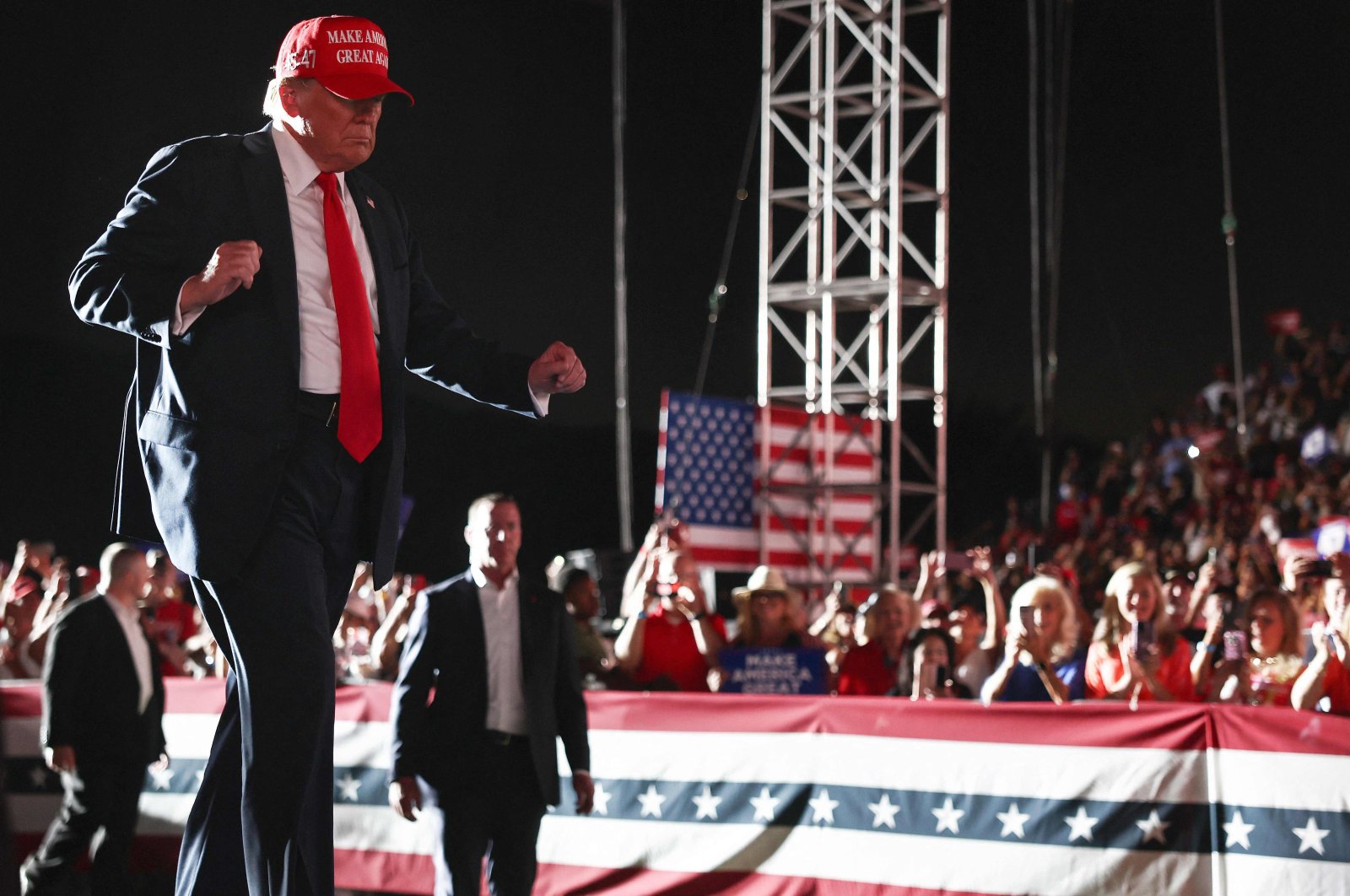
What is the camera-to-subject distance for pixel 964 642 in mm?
7117

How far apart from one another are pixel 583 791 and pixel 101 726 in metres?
2.61

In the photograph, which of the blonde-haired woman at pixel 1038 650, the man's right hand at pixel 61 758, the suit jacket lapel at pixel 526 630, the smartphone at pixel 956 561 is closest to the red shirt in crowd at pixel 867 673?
the blonde-haired woman at pixel 1038 650

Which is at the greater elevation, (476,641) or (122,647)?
(476,641)

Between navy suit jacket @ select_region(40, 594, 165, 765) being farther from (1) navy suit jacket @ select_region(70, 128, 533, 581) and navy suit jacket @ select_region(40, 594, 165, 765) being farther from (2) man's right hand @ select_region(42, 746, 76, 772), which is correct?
(1) navy suit jacket @ select_region(70, 128, 533, 581)

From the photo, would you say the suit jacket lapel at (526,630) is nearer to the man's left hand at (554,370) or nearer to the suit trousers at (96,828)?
the suit trousers at (96,828)

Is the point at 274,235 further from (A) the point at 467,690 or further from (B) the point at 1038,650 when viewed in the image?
(B) the point at 1038,650

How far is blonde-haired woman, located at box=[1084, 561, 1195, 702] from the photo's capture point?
5.79 meters

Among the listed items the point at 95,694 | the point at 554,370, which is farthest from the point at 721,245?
the point at 554,370

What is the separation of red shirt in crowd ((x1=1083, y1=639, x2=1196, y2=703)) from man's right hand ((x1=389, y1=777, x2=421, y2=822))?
2.50 m

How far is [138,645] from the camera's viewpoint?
6855 mm

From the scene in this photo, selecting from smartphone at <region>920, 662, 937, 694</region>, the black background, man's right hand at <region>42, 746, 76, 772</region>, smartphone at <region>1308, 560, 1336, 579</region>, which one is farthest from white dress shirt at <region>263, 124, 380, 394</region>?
the black background

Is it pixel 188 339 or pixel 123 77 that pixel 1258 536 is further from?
pixel 188 339

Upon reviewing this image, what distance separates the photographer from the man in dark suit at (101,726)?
655 cm

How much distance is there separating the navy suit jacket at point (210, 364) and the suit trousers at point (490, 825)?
2.75m
